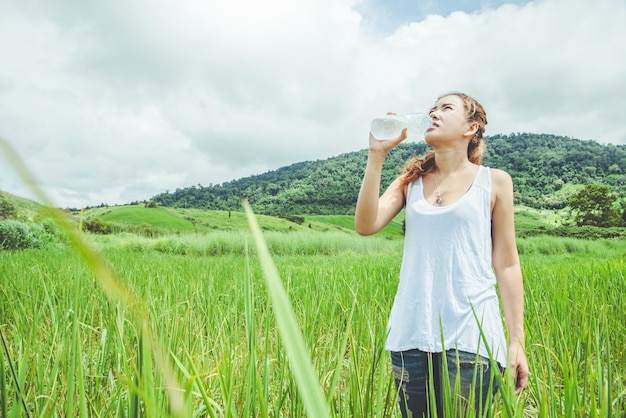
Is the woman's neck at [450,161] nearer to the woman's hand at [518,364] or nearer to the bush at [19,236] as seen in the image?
the woman's hand at [518,364]

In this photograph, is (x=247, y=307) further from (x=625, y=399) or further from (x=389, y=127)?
(x=625, y=399)

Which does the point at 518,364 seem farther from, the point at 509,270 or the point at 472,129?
the point at 472,129

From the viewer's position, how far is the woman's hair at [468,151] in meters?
1.67

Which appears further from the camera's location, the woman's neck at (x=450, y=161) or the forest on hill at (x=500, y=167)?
the forest on hill at (x=500, y=167)

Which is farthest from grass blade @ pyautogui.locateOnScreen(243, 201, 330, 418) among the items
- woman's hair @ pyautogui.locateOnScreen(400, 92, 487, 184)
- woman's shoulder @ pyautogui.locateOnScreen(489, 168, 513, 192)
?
woman's hair @ pyautogui.locateOnScreen(400, 92, 487, 184)

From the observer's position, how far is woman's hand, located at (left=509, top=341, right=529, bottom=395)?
1413 mm

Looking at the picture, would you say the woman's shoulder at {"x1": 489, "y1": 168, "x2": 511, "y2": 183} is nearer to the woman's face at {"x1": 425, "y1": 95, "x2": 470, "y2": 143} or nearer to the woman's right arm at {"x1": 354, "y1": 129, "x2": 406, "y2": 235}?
the woman's face at {"x1": 425, "y1": 95, "x2": 470, "y2": 143}

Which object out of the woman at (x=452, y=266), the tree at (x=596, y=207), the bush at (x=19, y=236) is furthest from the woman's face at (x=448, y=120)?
the tree at (x=596, y=207)

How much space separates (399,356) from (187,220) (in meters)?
33.7

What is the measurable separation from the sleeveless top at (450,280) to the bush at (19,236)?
39.9ft

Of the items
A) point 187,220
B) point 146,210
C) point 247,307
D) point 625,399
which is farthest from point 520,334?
point 146,210

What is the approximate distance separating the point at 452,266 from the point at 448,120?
52 centimetres

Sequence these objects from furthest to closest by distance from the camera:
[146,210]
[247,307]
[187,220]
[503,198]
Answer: [146,210] → [187,220] → [503,198] → [247,307]

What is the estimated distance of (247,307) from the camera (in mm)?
504
